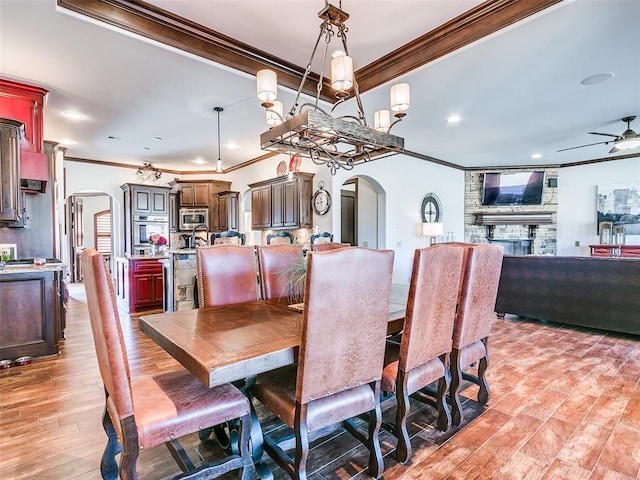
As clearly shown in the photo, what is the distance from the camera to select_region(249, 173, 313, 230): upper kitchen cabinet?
5.87 meters

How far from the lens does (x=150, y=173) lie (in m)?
7.78

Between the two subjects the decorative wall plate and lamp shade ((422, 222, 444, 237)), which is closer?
the decorative wall plate

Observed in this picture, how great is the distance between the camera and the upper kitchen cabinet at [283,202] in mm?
5871

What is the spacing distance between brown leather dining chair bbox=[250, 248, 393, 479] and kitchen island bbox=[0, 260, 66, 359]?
9.58ft

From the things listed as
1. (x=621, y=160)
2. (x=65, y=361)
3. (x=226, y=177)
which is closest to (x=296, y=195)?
(x=226, y=177)

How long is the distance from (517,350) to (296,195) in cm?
394

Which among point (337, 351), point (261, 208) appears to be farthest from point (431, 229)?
point (337, 351)

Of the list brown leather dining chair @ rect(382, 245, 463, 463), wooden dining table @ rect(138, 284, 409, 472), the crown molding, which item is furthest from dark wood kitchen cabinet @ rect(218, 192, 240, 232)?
brown leather dining chair @ rect(382, 245, 463, 463)

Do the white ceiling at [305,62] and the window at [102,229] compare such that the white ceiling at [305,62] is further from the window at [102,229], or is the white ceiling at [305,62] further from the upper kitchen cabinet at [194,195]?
the window at [102,229]

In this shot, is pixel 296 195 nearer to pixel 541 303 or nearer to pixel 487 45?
pixel 487 45

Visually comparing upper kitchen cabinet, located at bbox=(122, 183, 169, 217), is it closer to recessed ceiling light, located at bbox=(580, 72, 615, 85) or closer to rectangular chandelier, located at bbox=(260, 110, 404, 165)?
rectangular chandelier, located at bbox=(260, 110, 404, 165)

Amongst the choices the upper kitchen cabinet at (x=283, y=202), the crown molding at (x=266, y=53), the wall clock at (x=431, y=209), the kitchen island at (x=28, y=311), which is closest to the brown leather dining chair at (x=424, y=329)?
the crown molding at (x=266, y=53)

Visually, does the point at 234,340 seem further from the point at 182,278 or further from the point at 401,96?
the point at 182,278

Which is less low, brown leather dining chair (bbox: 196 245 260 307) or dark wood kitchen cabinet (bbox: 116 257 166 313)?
brown leather dining chair (bbox: 196 245 260 307)
